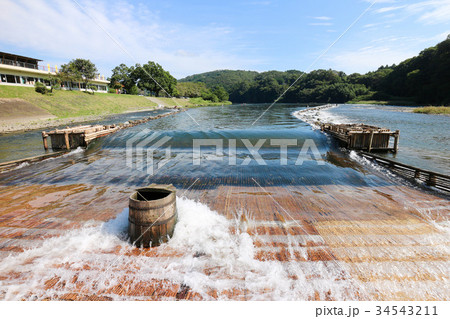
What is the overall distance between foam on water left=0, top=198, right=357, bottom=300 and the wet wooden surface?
2cm

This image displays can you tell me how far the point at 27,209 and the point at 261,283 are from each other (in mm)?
6642

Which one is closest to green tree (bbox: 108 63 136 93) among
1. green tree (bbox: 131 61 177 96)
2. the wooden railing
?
green tree (bbox: 131 61 177 96)

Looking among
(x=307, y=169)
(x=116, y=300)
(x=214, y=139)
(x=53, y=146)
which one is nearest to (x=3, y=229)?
(x=116, y=300)

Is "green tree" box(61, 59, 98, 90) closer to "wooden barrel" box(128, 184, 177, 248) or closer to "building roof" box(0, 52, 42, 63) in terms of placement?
"building roof" box(0, 52, 42, 63)

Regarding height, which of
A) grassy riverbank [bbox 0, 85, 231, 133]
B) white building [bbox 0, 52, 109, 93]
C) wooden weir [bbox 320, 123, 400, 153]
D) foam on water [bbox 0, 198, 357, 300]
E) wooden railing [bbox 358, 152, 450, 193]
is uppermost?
white building [bbox 0, 52, 109, 93]

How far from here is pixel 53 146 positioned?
49.3 ft

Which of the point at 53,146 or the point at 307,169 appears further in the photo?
the point at 53,146

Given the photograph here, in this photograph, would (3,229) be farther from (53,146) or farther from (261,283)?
(53,146)

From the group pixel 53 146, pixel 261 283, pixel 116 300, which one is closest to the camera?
pixel 116 300

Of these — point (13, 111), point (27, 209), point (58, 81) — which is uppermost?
point (58, 81)

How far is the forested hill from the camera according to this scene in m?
67.7

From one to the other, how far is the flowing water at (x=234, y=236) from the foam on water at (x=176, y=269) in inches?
0.8
